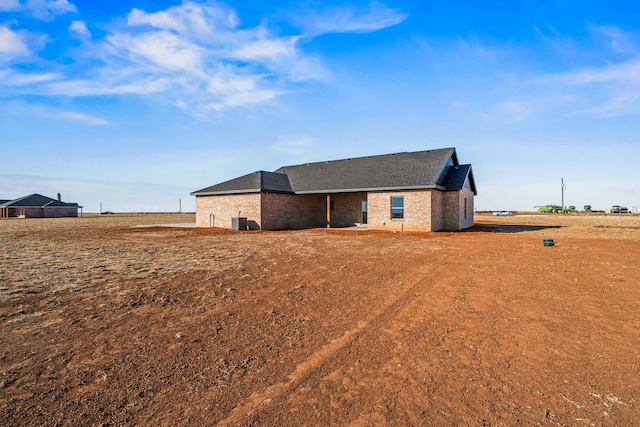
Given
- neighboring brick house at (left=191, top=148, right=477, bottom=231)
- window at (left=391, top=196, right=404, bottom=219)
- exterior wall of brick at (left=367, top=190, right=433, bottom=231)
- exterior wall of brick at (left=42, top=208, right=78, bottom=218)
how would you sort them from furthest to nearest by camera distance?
exterior wall of brick at (left=42, top=208, right=78, bottom=218)
window at (left=391, top=196, right=404, bottom=219)
neighboring brick house at (left=191, top=148, right=477, bottom=231)
exterior wall of brick at (left=367, top=190, right=433, bottom=231)

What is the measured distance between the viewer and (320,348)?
395 centimetres

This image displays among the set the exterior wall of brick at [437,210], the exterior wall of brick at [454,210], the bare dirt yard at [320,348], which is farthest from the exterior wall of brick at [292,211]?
the bare dirt yard at [320,348]

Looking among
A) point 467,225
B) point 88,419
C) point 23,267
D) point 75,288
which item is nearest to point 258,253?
point 75,288

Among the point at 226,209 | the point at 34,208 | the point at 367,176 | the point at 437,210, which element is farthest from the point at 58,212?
the point at 437,210

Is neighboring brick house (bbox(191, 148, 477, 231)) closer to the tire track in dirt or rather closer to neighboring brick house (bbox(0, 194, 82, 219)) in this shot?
the tire track in dirt

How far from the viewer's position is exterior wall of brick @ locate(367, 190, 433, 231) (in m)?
19.0

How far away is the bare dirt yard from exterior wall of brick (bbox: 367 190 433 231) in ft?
37.2

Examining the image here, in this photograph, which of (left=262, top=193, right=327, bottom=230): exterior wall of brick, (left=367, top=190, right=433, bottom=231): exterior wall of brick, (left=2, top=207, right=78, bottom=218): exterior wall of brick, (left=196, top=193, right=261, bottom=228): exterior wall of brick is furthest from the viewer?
(left=2, top=207, right=78, bottom=218): exterior wall of brick

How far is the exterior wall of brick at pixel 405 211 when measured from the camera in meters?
19.0

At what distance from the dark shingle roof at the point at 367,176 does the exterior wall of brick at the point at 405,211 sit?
0.53 meters

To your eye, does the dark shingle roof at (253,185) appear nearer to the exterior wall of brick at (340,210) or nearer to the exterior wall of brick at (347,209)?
the exterior wall of brick at (340,210)

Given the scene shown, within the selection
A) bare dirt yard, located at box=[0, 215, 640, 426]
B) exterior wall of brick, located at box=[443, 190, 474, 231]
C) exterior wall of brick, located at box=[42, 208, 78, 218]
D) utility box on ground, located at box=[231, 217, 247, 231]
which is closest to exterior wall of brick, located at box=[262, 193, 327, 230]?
utility box on ground, located at box=[231, 217, 247, 231]

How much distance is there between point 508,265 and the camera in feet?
28.4

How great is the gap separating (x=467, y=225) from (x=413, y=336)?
21439mm
